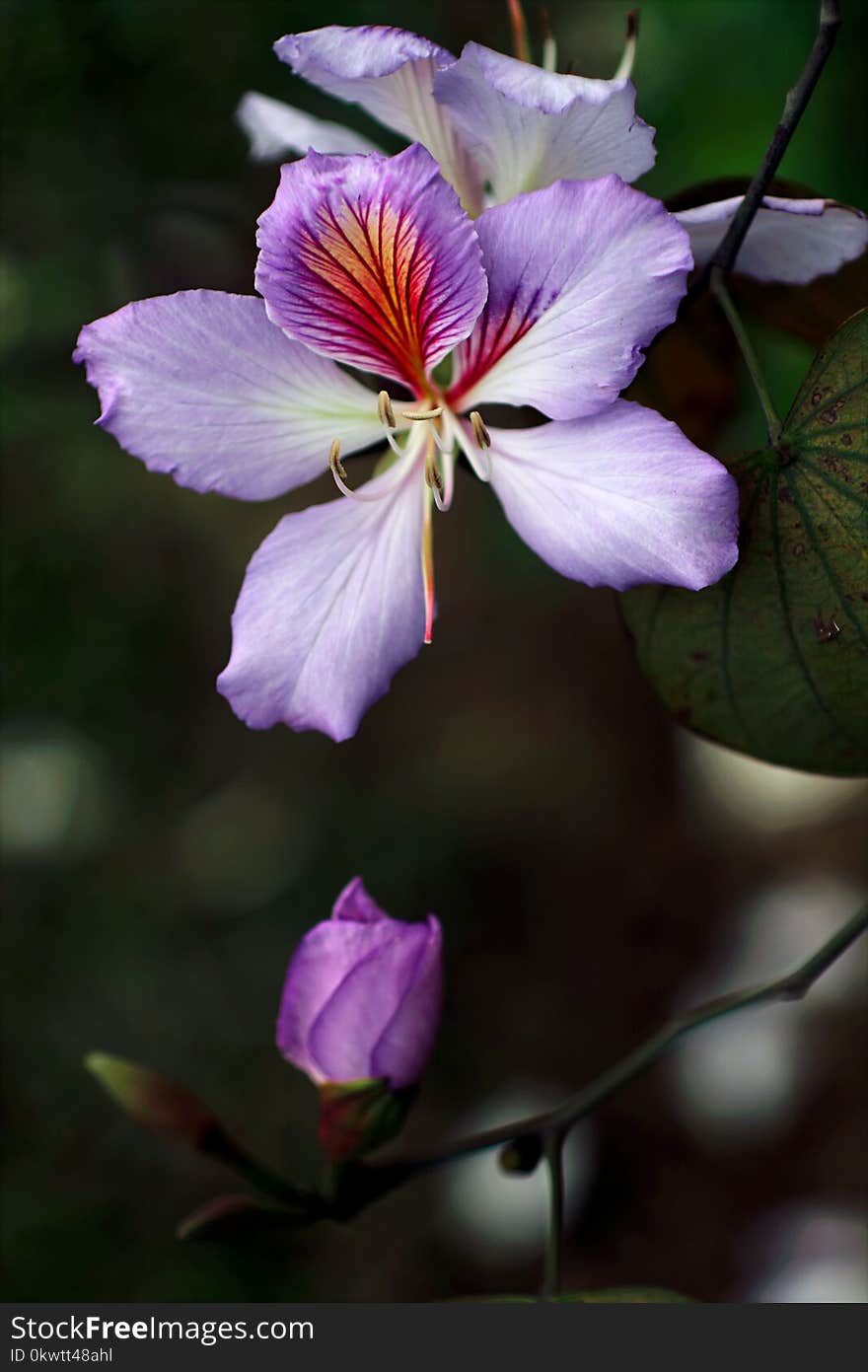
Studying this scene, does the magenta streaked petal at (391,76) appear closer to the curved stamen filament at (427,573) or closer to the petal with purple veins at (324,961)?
the curved stamen filament at (427,573)

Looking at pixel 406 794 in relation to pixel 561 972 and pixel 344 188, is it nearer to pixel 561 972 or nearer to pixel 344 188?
pixel 561 972

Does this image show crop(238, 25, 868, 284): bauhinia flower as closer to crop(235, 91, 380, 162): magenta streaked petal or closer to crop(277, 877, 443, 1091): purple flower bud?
crop(235, 91, 380, 162): magenta streaked petal

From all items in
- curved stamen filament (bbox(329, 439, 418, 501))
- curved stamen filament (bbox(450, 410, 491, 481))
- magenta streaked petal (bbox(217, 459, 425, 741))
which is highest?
curved stamen filament (bbox(450, 410, 491, 481))

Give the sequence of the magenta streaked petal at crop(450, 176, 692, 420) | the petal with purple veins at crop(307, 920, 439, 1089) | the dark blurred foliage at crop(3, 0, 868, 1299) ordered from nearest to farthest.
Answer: the magenta streaked petal at crop(450, 176, 692, 420)
the petal with purple veins at crop(307, 920, 439, 1089)
the dark blurred foliage at crop(3, 0, 868, 1299)

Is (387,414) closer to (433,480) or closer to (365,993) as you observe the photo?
(433,480)

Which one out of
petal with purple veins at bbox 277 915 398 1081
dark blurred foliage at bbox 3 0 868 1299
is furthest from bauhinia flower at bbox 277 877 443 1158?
dark blurred foliage at bbox 3 0 868 1299

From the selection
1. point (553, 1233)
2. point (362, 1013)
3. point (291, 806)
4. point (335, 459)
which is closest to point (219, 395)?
point (335, 459)
